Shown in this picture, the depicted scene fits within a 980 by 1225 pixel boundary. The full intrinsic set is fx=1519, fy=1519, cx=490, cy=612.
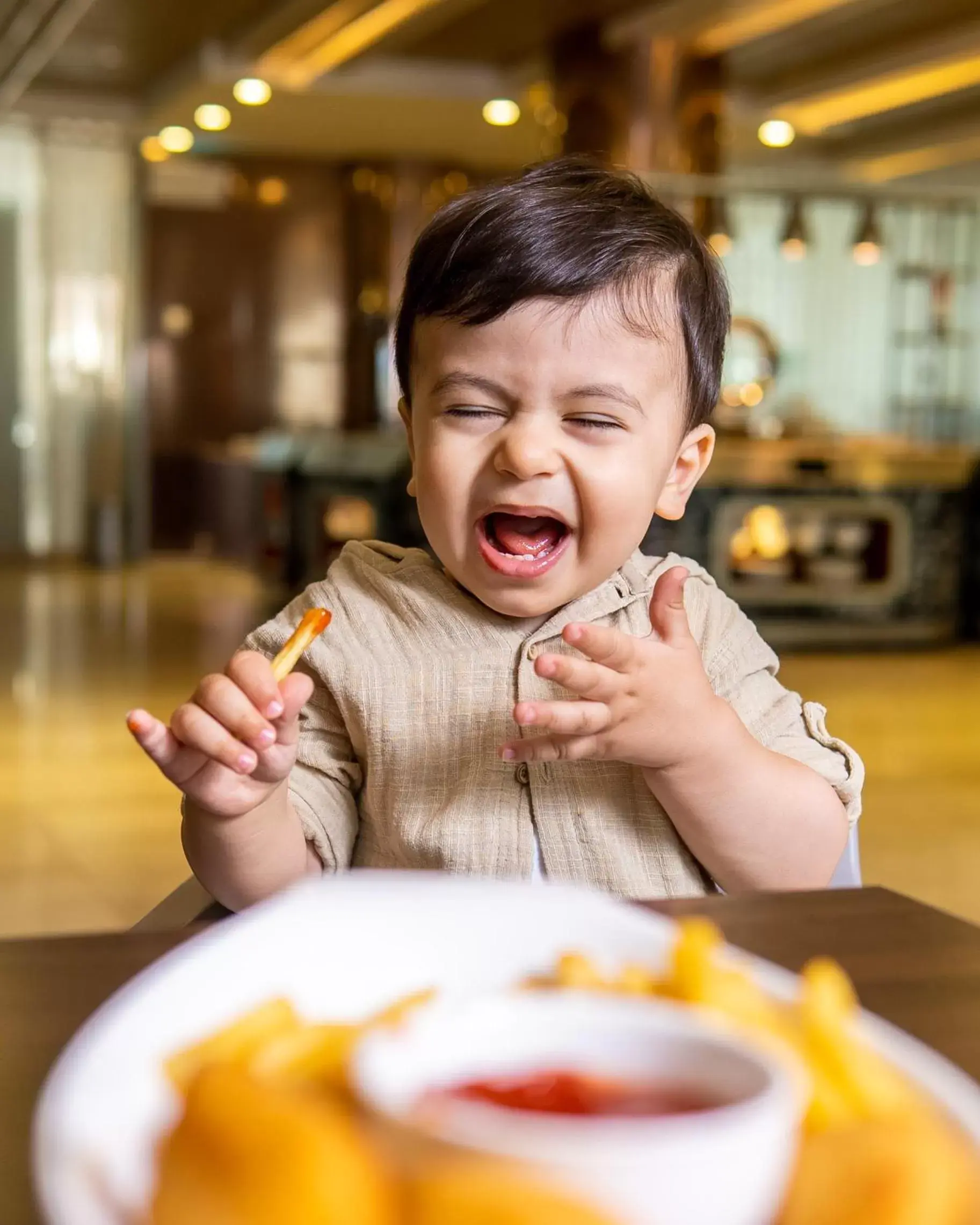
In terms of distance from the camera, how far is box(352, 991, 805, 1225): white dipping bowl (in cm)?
30

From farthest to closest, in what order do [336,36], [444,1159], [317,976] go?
1. [336,36]
2. [317,976]
3. [444,1159]

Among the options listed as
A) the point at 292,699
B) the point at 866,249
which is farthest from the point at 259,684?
the point at 866,249

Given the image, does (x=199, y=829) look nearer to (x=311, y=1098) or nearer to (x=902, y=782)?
(x=311, y=1098)

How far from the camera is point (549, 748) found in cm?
79

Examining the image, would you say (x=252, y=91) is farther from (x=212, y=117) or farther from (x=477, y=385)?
(x=477, y=385)

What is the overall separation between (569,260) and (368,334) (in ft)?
33.4

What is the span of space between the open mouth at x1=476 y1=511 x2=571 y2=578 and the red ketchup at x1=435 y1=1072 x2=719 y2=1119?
2.21ft

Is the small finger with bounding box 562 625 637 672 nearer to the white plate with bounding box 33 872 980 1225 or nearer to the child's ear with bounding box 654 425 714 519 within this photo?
the white plate with bounding box 33 872 980 1225

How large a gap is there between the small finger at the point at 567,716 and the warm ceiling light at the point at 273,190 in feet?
36.2

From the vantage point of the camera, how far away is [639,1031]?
37 centimetres

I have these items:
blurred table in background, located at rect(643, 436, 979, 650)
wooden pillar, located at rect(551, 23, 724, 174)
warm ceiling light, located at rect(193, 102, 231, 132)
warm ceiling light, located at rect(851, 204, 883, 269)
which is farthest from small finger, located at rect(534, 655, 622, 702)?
warm ceiling light, located at rect(193, 102, 231, 132)

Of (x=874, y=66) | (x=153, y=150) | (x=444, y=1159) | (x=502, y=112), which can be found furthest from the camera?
(x=153, y=150)

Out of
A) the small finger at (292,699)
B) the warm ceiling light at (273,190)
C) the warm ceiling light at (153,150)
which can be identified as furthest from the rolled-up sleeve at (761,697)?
the warm ceiling light at (273,190)

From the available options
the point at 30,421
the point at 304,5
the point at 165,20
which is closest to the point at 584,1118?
the point at 304,5
